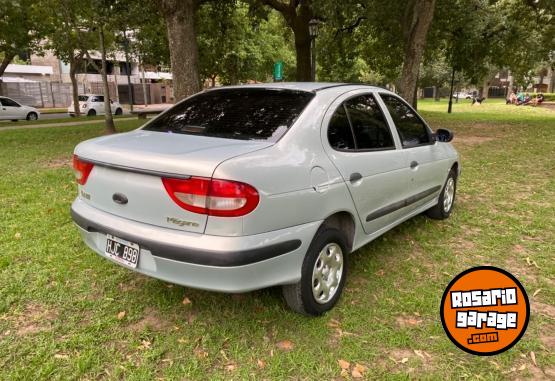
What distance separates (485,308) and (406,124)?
93.8 inches

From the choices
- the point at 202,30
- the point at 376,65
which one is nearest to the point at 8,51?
the point at 202,30

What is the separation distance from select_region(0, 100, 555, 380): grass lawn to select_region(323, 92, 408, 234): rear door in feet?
1.99

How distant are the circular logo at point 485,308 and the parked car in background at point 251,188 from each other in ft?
3.02

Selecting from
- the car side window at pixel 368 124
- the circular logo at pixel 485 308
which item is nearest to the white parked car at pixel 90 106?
the car side window at pixel 368 124

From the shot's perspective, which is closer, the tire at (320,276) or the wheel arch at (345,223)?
the tire at (320,276)

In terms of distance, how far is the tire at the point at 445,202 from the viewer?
16.5 ft

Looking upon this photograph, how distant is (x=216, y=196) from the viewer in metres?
2.39

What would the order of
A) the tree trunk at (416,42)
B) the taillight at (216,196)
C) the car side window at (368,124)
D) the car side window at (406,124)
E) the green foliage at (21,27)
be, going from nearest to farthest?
the taillight at (216,196) → the car side window at (368,124) → the car side window at (406,124) → the tree trunk at (416,42) → the green foliage at (21,27)

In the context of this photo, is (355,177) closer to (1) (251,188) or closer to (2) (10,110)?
(1) (251,188)

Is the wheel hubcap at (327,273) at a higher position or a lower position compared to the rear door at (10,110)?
lower

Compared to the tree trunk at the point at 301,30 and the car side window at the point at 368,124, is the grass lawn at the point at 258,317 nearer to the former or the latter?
the car side window at the point at 368,124

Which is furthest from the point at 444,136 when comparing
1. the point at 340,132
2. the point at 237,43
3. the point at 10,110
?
the point at 10,110

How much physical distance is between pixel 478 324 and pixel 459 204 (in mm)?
4011

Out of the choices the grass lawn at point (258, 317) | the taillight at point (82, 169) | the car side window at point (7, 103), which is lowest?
the grass lawn at point (258, 317)
